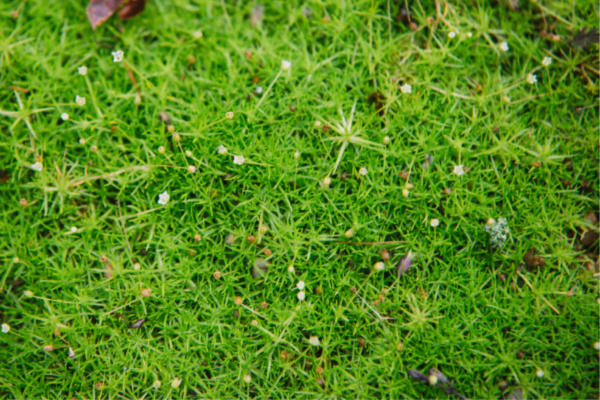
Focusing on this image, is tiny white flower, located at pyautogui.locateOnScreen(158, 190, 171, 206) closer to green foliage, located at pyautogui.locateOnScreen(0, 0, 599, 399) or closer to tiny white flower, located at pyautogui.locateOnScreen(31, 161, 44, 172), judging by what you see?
green foliage, located at pyautogui.locateOnScreen(0, 0, 599, 399)

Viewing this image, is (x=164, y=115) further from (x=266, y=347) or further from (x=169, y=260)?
(x=266, y=347)

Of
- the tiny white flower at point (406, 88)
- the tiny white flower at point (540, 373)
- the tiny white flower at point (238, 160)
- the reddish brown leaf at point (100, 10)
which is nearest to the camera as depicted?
the tiny white flower at point (540, 373)

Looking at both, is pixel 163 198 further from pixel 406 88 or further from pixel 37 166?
pixel 406 88

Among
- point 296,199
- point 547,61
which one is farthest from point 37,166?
point 547,61

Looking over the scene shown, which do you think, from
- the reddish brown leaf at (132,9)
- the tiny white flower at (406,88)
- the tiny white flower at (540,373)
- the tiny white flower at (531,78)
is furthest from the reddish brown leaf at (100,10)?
the tiny white flower at (540,373)

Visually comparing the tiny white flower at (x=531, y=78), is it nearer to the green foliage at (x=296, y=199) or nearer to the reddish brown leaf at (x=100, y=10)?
the green foliage at (x=296, y=199)

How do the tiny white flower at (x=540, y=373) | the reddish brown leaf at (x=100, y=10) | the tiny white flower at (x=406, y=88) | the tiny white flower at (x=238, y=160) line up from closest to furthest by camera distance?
1. the tiny white flower at (x=540, y=373)
2. the tiny white flower at (x=238, y=160)
3. the tiny white flower at (x=406, y=88)
4. the reddish brown leaf at (x=100, y=10)
